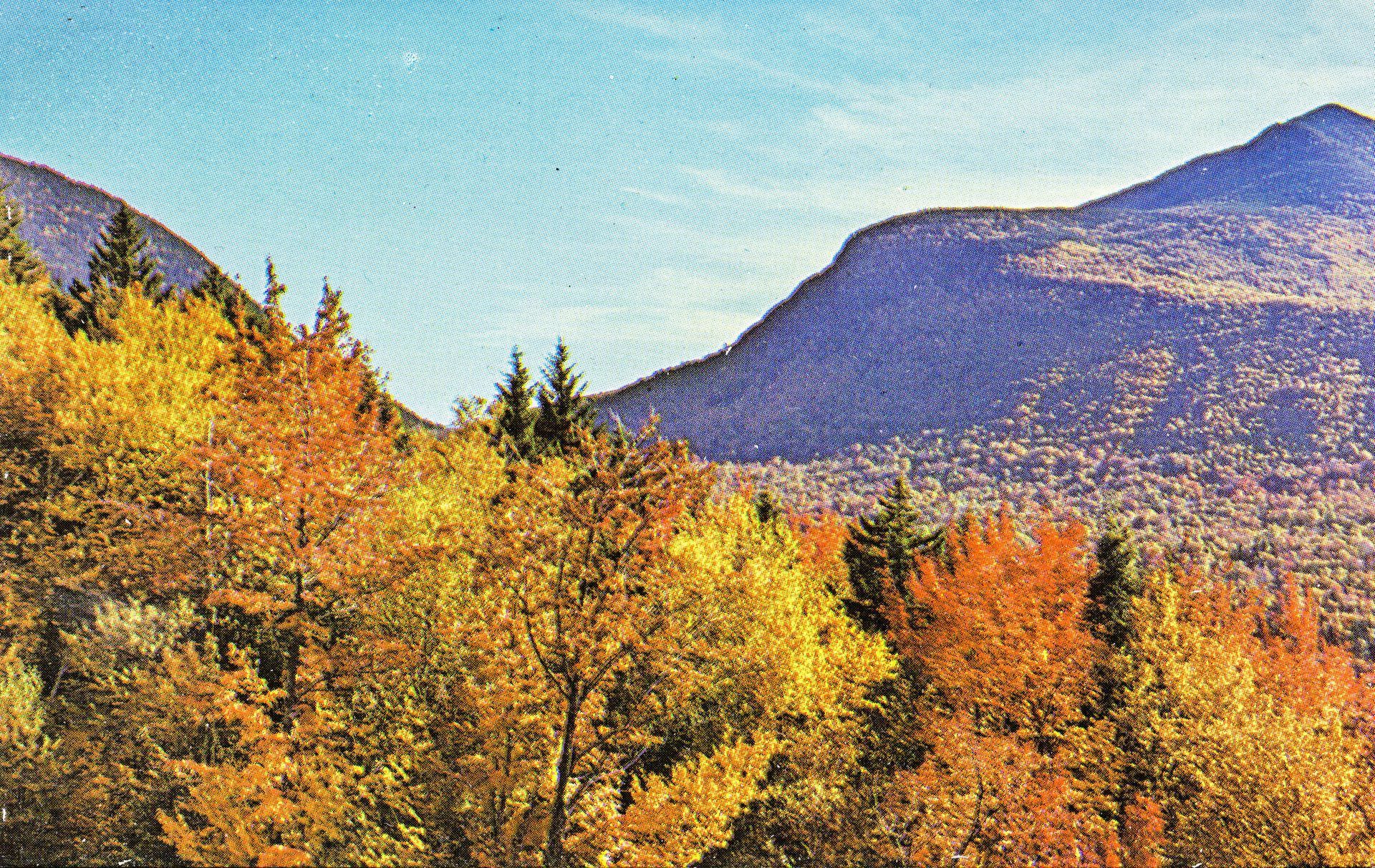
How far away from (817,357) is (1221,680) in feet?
335

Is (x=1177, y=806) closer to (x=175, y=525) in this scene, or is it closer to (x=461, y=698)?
(x=461, y=698)

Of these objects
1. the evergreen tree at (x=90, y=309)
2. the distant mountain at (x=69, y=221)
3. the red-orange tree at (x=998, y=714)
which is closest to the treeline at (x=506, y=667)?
the red-orange tree at (x=998, y=714)

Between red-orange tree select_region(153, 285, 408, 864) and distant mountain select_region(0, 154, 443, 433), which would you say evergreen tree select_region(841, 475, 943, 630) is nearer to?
red-orange tree select_region(153, 285, 408, 864)

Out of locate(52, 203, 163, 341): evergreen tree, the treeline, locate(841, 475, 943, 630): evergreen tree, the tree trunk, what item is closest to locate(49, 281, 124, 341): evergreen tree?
locate(52, 203, 163, 341): evergreen tree

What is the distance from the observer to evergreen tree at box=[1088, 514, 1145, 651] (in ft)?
120

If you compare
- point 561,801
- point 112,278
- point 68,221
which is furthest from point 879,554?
point 68,221

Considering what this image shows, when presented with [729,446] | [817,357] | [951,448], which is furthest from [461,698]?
[817,357]

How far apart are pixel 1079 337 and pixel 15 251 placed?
381 feet

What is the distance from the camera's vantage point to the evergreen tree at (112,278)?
38375 mm

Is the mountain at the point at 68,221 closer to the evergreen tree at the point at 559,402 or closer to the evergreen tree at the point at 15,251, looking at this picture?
the evergreen tree at the point at 15,251

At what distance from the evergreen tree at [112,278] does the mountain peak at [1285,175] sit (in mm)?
165294

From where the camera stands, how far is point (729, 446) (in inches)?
4405

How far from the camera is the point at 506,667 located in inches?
637

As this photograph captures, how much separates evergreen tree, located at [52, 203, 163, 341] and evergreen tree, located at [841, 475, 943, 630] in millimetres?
33767
